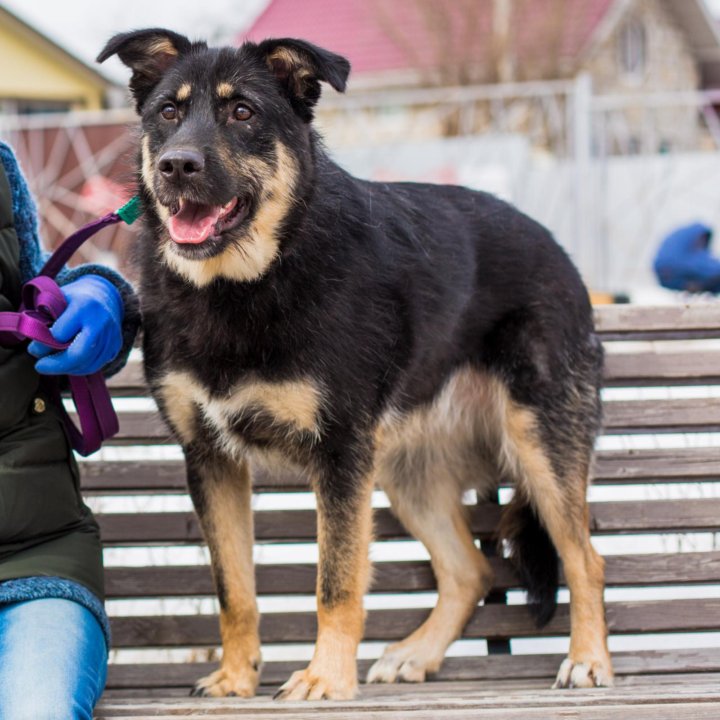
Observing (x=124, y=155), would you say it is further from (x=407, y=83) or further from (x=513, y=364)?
(x=407, y=83)

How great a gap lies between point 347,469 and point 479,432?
848mm

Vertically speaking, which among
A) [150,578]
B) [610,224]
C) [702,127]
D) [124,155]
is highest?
[124,155]

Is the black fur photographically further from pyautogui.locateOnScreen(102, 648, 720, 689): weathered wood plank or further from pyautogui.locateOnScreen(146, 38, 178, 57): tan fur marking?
pyautogui.locateOnScreen(102, 648, 720, 689): weathered wood plank

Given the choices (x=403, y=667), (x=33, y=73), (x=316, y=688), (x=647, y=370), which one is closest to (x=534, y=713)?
(x=316, y=688)

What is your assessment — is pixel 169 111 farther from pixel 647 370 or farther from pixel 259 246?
pixel 647 370

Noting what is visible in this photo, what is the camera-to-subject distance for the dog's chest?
2865 mm

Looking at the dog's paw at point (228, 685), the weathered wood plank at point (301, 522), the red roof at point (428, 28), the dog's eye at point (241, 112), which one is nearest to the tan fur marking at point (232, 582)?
the dog's paw at point (228, 685)

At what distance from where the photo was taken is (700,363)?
11.6ft

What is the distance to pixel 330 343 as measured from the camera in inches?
112

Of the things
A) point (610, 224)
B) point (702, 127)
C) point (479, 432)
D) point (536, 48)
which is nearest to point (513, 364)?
point (479, 432)

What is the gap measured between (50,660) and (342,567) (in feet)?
2.68

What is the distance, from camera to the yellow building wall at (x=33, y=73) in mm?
21922

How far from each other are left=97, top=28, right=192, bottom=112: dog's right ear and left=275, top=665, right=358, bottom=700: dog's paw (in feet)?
5.32

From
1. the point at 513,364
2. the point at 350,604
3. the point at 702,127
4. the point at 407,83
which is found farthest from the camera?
the point at 702,127
